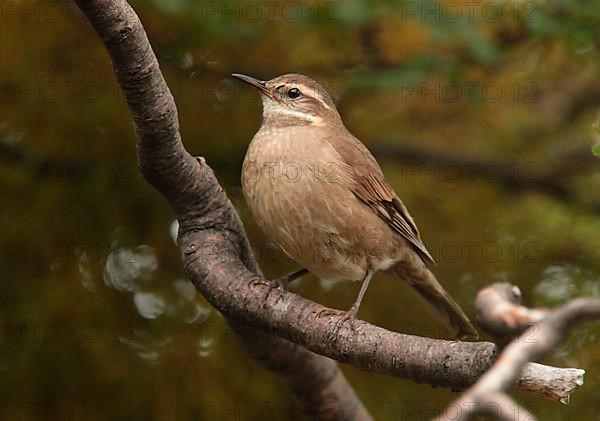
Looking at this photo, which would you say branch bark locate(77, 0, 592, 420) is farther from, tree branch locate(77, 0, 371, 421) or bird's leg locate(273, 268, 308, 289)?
bird's leg locate(273, 268, 308, 289)

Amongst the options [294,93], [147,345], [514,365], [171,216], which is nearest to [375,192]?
[294,93]

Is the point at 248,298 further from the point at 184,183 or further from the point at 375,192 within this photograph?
the point at 375,192

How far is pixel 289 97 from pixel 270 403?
1743 millimetres

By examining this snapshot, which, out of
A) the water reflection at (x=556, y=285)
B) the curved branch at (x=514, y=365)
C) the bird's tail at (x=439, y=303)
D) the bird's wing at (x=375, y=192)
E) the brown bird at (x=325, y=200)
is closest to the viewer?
the curved branch at (x=514, y=365)

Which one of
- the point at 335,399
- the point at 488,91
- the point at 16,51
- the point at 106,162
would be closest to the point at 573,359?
the point at 335,399

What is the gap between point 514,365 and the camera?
1641 millimetres

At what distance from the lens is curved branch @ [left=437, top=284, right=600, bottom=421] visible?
1.57 meters

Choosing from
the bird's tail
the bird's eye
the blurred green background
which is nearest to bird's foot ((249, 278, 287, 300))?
the bird's tail

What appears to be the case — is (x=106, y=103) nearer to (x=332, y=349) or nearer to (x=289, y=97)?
(x=289, y=97)

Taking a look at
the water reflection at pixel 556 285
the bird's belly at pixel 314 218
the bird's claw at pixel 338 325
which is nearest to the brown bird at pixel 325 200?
the bird's belly at pixel 314 218

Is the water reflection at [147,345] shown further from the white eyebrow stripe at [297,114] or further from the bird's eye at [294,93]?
the bird's eye at [294,93]

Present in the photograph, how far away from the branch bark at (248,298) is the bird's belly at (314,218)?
315 mm

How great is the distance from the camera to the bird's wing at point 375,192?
15.9ft

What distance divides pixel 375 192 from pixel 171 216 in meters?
1.24
